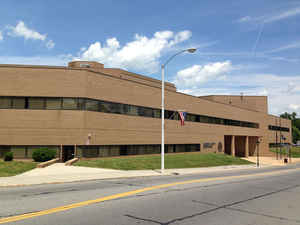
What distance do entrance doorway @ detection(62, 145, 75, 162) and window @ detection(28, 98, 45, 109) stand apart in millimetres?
4839

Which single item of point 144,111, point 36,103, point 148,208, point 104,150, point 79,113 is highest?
point 144,111

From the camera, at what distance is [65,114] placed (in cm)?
2948

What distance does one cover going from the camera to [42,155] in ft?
88.1

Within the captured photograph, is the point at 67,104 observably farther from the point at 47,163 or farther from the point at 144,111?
the point at 144,111

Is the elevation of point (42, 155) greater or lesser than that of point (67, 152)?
lesser

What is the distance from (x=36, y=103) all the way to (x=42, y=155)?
18.8 ft

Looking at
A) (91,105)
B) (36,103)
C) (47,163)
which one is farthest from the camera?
(91,105)

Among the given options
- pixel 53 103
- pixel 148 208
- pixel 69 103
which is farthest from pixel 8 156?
pixel 148 208

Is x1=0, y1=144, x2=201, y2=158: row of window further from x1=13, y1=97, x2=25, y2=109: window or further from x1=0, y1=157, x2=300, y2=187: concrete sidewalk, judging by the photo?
x1=0, y1=157, x2=300, y2=187: concrete sidewalk

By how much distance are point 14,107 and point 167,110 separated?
21.1 m

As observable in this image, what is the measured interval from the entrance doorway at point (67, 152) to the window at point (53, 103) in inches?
167

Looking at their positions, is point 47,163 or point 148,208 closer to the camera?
point 148,208

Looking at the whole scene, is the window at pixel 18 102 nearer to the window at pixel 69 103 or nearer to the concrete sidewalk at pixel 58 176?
the window at pixel 69 103

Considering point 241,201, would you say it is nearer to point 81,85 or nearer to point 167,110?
point 81,85
